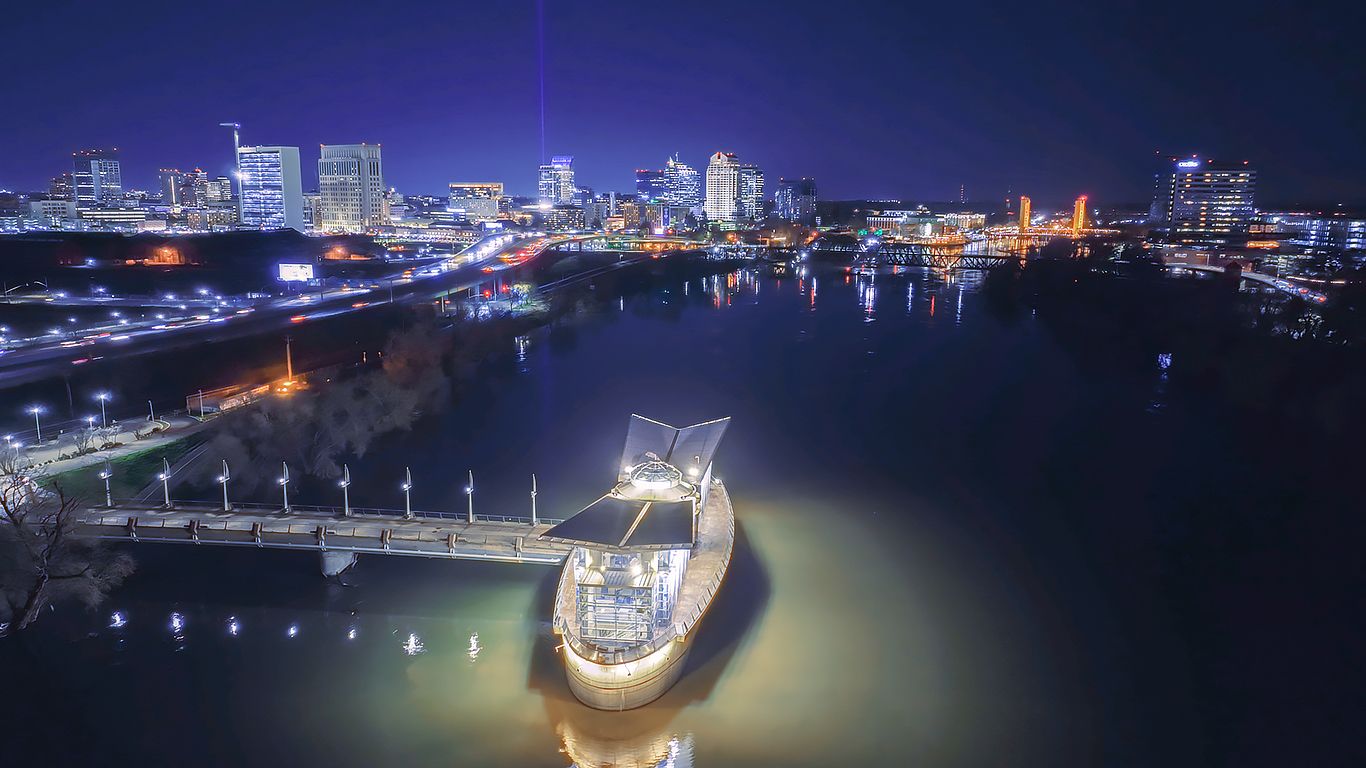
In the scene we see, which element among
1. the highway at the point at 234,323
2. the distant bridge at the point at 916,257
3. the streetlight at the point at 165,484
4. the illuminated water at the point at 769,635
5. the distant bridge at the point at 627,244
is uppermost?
the distant bridge at the point at 627,244

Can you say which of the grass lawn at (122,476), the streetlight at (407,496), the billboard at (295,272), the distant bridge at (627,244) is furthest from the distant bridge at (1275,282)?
the billboard at (295,272)

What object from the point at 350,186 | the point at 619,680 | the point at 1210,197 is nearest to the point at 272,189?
the point at 350,186

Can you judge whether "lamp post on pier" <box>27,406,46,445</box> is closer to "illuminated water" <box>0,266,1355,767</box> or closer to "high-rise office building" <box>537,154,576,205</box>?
"illuminated water" <box>0,266,1355,767</box>

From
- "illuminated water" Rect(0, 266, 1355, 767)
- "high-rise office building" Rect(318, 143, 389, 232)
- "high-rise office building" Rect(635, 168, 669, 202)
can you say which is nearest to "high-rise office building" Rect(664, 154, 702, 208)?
"high-rise office building" Rect(635, 168, 669, 202)

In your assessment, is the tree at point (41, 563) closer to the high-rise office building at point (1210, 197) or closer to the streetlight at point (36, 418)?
the streetlight at point (36, 418)

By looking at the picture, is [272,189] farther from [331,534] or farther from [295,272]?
[331,534]
